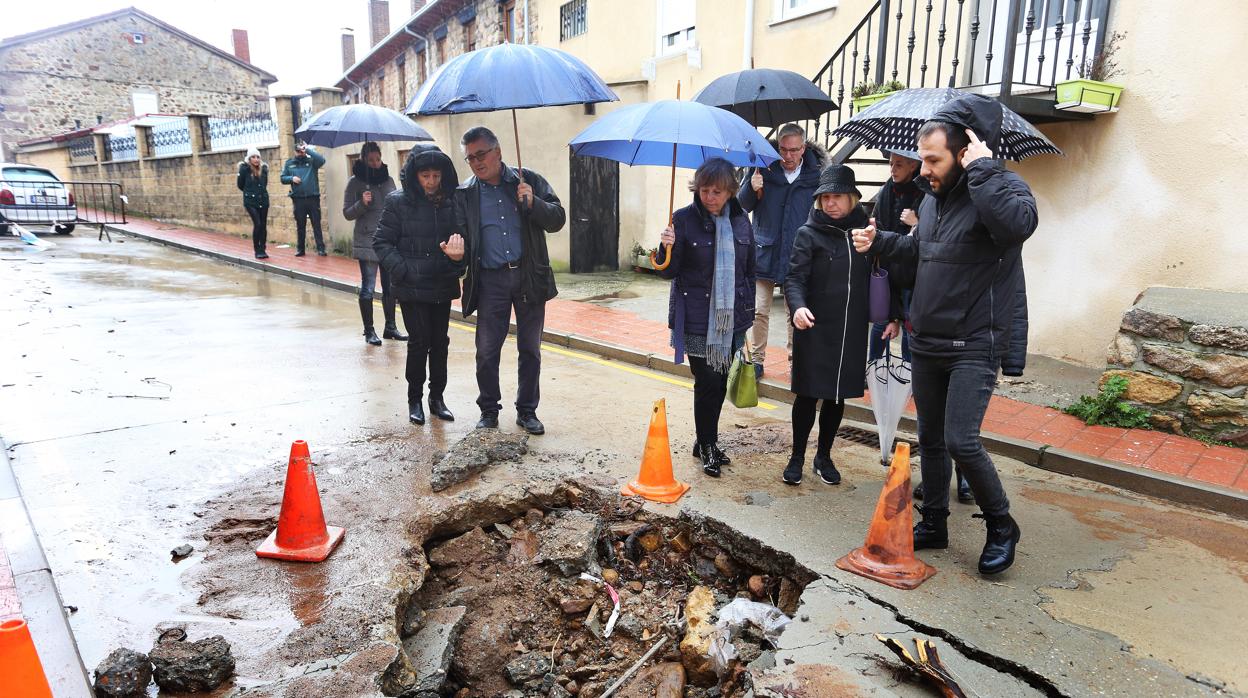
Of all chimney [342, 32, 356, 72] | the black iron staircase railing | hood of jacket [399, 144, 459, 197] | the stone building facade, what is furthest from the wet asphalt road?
chimney [342, 32, 356, 72]

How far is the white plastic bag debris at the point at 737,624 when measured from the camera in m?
2.79

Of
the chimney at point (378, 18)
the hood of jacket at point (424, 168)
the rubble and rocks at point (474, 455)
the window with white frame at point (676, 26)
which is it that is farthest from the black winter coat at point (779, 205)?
the chimney at point (378, 18)

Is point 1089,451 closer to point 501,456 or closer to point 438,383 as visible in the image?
point 501,456

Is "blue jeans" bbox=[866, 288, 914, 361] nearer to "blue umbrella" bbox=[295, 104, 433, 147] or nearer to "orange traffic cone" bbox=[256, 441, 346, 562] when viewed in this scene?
"orange traffic cone" bbox=[256, 441, 346, 562]

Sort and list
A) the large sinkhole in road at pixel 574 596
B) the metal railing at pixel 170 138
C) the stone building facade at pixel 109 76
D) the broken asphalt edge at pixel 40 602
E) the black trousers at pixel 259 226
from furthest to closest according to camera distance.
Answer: the stone building facade at pixel 109 76 → the metal railing at pixel 170 138 → the black trousers at pixel 259 226 → the large sinkhole in road at pixel 574 596 → the broken asphalt edge at pixel 40 602

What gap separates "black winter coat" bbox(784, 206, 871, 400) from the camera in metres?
3.98

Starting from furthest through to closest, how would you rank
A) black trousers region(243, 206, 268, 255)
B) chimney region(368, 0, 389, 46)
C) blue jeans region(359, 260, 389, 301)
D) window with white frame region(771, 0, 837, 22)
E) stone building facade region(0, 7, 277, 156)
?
chimney region(368, 0, 389, 46) → stone building facade region(0, 7, 277, 156) → black trousers region(243, 206, 268, 255) → window with white frame region(771, 0, 837, 22) → blue jeans region(359, 260, 389, 301)

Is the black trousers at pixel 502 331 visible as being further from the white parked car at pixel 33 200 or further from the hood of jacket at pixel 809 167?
the white parked car at pixel 33 200

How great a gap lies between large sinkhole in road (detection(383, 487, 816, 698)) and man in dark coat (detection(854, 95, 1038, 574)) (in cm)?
88

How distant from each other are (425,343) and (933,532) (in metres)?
3.51

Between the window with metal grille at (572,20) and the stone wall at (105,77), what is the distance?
84.3ft

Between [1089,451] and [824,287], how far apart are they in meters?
2.24

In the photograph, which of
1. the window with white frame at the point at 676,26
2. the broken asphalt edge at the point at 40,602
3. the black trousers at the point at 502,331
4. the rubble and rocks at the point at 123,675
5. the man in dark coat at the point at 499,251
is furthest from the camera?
the window with white frame at the point at 676,26

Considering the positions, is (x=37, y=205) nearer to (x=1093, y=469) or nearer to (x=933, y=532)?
(x=933, y=532)
